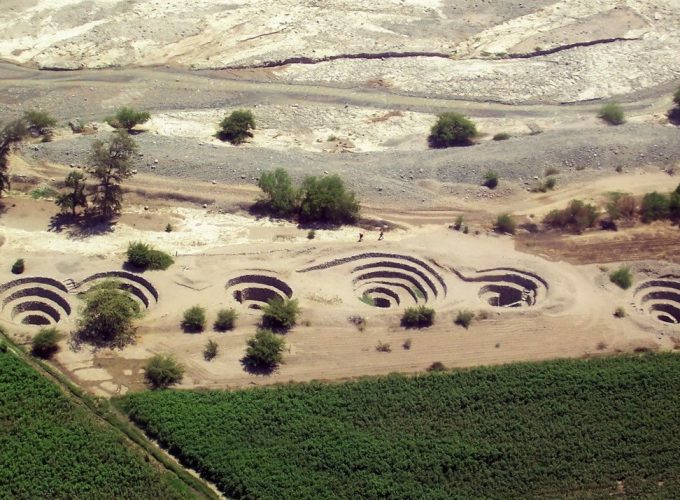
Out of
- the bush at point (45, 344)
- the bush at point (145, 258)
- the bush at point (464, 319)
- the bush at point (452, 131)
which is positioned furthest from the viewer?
the bush at point (452, 131)

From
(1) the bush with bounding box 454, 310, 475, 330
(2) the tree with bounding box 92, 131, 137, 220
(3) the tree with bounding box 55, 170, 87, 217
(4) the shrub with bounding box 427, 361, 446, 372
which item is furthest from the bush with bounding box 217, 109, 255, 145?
(4) the shrub with bounding box 427, 361, 446, 372

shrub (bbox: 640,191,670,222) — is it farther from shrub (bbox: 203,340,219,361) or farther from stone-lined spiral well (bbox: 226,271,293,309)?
shrub (bbox: 203,340,219,361)

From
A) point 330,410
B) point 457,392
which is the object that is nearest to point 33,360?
point 330,410

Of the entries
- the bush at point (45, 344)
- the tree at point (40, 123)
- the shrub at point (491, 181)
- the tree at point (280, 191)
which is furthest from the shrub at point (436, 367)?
the tree at point (40, 123)

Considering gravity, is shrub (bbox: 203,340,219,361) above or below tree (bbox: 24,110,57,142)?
below

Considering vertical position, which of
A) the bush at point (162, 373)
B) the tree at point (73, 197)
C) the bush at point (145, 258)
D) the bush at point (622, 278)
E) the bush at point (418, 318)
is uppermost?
the tree at point (73, 197)

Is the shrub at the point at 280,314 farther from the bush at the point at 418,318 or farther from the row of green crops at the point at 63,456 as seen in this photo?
the row of green crops at the point at 63,456

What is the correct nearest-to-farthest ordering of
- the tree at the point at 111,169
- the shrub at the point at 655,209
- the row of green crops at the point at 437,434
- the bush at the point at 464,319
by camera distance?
the row of green crops at the point at 437,434 → the bush at the point at 464,319 → the tree at the point at 111,169 → the shrub at the point at 655,209
